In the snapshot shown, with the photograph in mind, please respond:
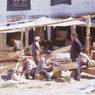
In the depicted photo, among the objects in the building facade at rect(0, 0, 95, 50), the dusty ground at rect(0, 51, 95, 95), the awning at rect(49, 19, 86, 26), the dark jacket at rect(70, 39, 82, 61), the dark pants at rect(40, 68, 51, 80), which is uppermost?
the building facade at rect(0, 0, 95, 50)

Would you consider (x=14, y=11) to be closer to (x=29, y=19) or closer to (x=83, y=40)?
(x=29, y=19)

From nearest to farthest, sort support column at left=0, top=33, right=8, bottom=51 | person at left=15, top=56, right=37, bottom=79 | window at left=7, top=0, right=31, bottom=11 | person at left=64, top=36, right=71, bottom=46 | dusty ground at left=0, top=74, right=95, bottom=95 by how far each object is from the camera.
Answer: dusty ground at left=0, top=74, right=95, bottom=95
person at left=15, top=56, right=37, bottom=79
person at left=64, top=36, right=71, bottom=46
window at left=7, top=0, right=31, bottom=11
support column at left=0, top=33, right=8, bottom=51

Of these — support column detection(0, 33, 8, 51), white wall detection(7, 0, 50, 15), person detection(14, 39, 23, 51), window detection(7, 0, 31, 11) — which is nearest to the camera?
person detection(14, 39, 23, 51)

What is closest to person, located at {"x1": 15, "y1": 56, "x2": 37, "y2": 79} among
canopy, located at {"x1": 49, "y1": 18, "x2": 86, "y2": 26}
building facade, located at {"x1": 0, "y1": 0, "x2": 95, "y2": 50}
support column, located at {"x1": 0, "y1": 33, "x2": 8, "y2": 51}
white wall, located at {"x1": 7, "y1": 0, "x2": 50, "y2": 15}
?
canopy, located at {"x1": 49, "y1": 18, "x2": 86, "y2": 26}

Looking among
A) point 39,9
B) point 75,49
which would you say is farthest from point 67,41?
point 75,49

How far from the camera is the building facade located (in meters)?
26.3

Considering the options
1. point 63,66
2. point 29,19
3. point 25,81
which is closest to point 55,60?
point 63,66

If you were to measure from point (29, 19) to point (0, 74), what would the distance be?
6372 mm

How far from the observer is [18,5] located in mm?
27453

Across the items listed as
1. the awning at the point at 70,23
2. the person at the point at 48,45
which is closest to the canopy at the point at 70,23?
the awning at the point at 70,23

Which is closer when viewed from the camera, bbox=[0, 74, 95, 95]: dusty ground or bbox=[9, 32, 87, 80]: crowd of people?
bbox=[0, 74, 95, 95]: dusty ground

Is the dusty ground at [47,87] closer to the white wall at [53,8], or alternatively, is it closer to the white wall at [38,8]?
the white wall at [53,8]

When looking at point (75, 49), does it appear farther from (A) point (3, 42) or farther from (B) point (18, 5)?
(A) point (3, 42)

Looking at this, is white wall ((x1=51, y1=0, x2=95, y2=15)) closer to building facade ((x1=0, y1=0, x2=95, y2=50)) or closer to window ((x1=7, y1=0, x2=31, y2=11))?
building facade ((x1=0, y1=0, x2=95, y2=50))
